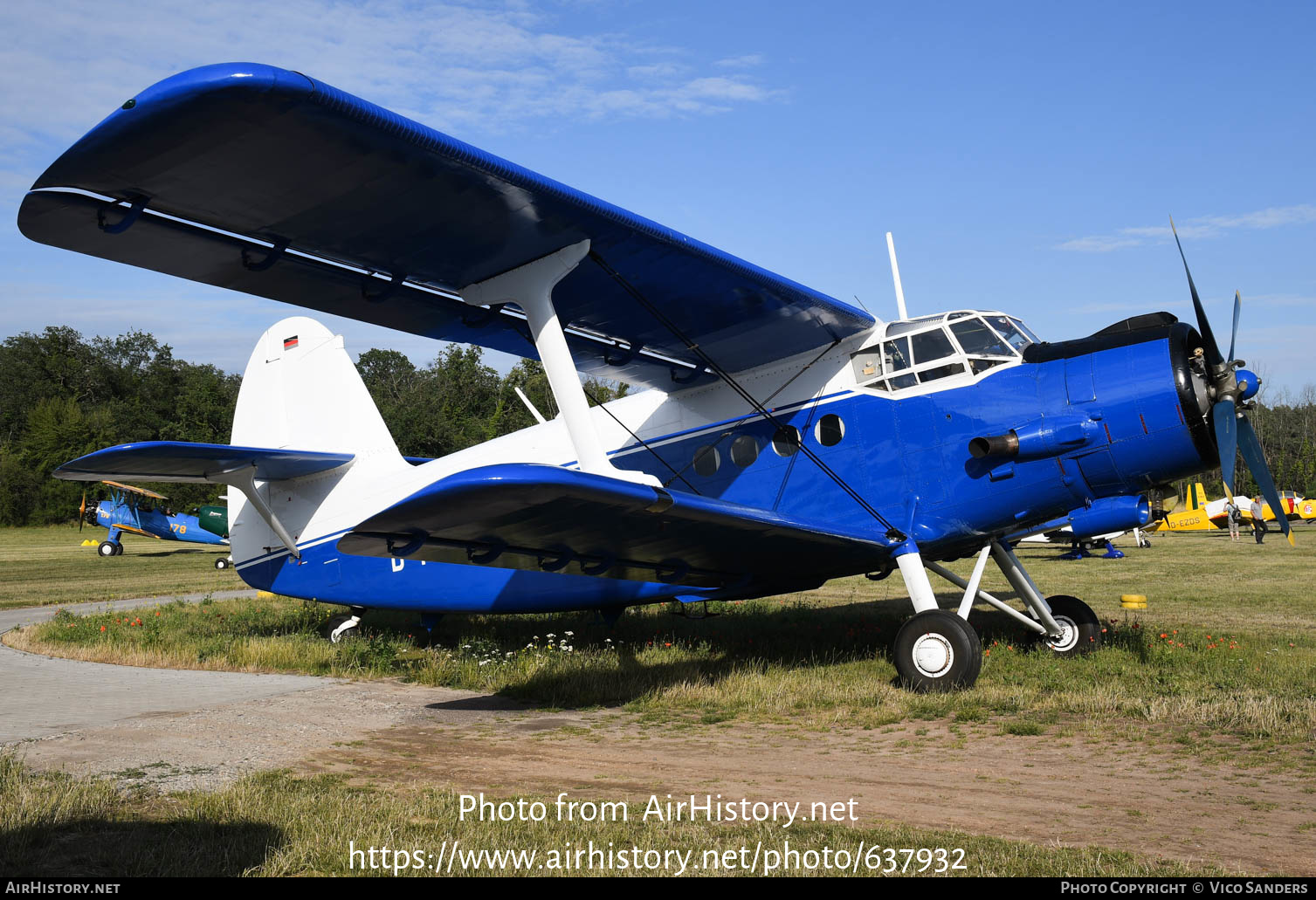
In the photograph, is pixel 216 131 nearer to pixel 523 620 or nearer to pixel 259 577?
pixel 259 577

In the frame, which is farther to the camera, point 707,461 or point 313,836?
point 707,461

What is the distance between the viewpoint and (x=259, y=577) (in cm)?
1106

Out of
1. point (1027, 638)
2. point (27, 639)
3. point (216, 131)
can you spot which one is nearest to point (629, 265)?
point (216, 131)

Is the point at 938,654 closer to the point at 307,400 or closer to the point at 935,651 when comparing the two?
the point at 935,651

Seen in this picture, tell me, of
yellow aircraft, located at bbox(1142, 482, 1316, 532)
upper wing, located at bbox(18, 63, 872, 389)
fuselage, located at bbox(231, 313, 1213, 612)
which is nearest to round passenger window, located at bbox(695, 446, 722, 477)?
fuselage, located at bbox(231, 313, 1213, 612)

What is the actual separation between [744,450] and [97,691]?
6481 mm

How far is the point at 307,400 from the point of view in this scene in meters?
11.4

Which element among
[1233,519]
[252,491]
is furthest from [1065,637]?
[1233,519]

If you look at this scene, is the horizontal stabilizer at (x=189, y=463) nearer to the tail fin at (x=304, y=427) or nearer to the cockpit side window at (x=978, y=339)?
the tail fin at (x=304, y=427)

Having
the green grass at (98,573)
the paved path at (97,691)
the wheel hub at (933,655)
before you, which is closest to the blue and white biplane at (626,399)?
the wheel hub at (933,655)

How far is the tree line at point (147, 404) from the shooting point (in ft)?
191

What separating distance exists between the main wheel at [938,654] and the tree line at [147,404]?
1506 inches

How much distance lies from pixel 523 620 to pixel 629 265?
24.1 feet

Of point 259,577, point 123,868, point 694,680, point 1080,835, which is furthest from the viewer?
point 259,577
